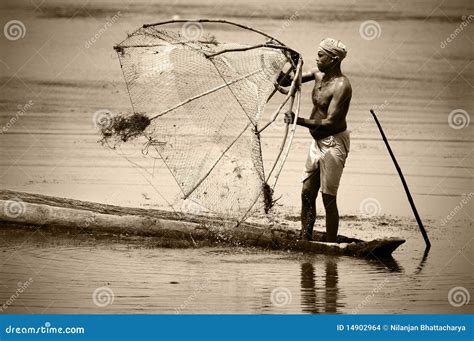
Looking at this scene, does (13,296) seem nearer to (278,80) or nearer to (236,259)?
(236,259)

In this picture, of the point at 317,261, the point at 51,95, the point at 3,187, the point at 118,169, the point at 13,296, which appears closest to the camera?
the point at 13,296

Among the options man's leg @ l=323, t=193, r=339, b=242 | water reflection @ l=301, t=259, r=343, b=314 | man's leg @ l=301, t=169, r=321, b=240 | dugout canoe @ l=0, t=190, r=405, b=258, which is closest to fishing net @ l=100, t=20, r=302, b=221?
dugout canoe @ l=0, t=190, r=405, b=258

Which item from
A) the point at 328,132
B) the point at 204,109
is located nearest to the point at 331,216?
the point at 328,132

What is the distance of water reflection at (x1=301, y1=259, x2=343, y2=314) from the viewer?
278 inches

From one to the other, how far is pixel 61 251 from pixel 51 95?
457 centimetres

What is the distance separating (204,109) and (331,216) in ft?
4.19

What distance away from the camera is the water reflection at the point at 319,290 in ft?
23.2

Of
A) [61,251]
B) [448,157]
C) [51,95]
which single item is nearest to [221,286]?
[61,251]

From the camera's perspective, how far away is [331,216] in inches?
315

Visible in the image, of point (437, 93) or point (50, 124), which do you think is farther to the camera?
point (437, 93)

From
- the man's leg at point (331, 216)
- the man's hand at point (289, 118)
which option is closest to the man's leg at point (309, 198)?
the man's leg at point (331, 216)

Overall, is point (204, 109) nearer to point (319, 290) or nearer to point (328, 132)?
point (328, 132)

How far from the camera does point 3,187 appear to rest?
9.54 meters

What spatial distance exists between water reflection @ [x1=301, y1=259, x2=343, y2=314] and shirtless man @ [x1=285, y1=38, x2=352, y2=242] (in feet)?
1.29
